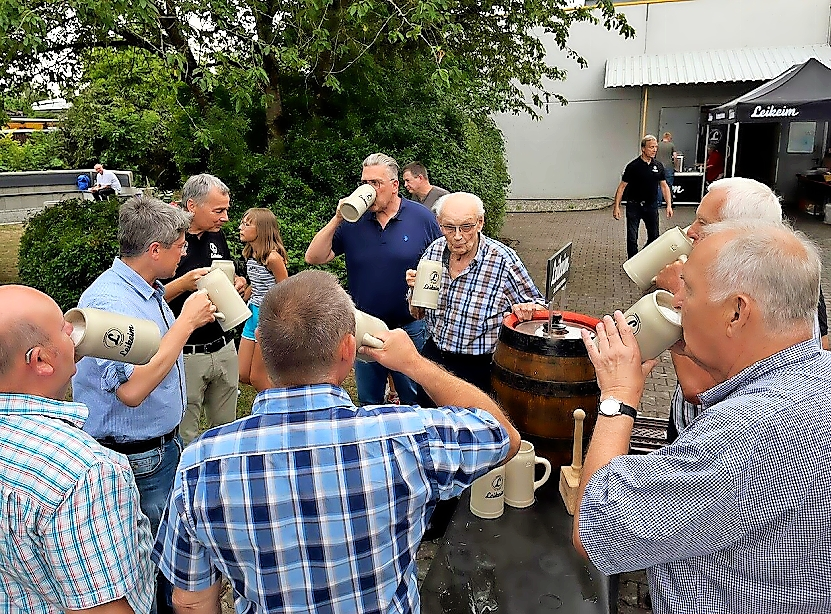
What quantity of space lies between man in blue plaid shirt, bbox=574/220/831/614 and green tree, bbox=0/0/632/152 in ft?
15.9

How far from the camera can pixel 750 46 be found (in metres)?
16.6

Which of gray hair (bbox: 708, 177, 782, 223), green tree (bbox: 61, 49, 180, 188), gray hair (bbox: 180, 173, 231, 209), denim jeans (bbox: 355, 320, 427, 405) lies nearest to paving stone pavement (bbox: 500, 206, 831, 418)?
denim jeans (bbox: 355, 320, 427, 405)

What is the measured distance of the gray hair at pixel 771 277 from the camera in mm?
1322

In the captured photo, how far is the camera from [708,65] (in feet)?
52.7

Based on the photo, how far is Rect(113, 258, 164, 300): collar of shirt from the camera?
2.55 metres

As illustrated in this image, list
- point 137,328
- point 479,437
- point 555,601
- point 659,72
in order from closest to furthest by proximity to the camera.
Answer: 1. point 479,437
2. point 555,601
3. point 137,328
4. point 659,72

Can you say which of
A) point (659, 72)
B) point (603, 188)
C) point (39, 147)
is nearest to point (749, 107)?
point (659, 72)

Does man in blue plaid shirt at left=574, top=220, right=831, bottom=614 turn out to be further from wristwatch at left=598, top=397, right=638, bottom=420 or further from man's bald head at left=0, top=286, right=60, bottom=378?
man's bald head at left=0, top=286, right=60, bottom=378

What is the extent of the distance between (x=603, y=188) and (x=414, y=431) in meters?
17.9

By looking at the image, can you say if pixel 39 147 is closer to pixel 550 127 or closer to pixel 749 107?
pixel 550 127

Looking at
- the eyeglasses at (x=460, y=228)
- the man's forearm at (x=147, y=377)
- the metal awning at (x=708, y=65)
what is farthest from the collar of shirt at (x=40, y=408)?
the metal awning at (x=708, y=65)

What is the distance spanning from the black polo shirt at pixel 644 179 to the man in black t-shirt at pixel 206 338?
7.12 meters

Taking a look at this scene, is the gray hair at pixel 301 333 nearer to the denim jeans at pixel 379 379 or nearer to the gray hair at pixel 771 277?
the gray hair at pixel 771 277

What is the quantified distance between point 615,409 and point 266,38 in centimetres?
681
